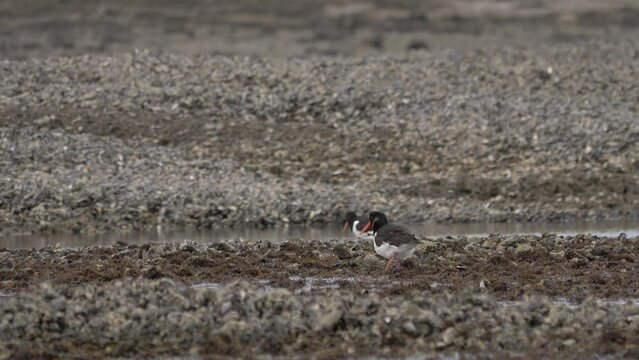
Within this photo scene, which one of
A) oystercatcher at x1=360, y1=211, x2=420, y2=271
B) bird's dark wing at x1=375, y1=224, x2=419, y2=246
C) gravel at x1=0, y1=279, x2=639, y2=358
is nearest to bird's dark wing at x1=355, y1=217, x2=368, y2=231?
oystercatcher at x1=360, y1=211, x2=420, y2=271

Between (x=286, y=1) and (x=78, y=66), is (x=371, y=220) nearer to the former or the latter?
(x=78, y=66)

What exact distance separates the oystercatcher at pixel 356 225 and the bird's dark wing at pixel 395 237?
3048mm

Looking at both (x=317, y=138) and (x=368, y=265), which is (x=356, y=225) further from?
(x=317, y=138)

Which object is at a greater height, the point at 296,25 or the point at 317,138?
the point at 317,138

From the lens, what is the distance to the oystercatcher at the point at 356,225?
2236 cm

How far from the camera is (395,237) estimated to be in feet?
60.7

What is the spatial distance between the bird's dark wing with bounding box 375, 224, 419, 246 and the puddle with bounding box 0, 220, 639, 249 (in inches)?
196

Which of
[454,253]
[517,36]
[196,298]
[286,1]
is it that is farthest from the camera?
[286,1]

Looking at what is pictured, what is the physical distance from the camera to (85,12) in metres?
54.5

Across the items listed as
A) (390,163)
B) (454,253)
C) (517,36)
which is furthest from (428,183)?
(517,36)

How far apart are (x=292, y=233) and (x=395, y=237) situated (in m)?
6.84

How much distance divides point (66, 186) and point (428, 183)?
22.5 ft

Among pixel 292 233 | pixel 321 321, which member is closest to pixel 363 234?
pixel 292 233

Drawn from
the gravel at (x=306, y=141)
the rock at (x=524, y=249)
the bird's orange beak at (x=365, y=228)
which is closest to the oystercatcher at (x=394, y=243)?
the rock at (x=524, y=249)
